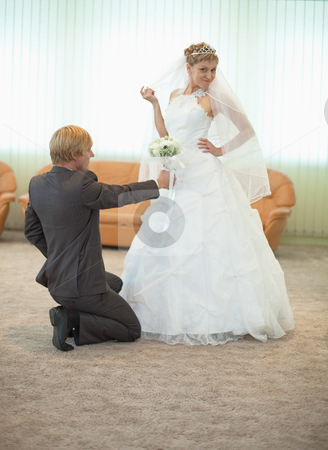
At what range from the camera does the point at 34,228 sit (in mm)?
2367

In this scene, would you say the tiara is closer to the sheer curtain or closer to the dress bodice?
the dress bodice

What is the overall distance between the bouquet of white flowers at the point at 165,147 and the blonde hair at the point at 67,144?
0.36m

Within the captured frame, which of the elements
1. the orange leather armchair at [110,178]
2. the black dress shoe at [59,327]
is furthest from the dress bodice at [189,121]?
the orange leather armchair at [110,178]

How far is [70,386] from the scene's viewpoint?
1930mm

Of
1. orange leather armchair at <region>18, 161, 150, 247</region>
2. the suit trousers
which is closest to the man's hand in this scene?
the suit trousers

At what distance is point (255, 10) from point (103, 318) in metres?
4.85

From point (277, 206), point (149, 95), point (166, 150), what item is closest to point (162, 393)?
point (166, 150)

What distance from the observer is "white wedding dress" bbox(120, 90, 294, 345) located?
2420 mm

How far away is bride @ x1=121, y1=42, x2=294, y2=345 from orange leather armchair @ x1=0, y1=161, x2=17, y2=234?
3047 millimetres

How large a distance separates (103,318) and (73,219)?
541mm

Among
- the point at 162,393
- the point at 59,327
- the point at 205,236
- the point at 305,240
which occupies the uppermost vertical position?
the point at 205,236

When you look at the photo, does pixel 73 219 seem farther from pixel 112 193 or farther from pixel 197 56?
pixel 197 56

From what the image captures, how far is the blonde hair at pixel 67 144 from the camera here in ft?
7.20

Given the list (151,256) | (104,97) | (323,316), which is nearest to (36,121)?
(151,256)
